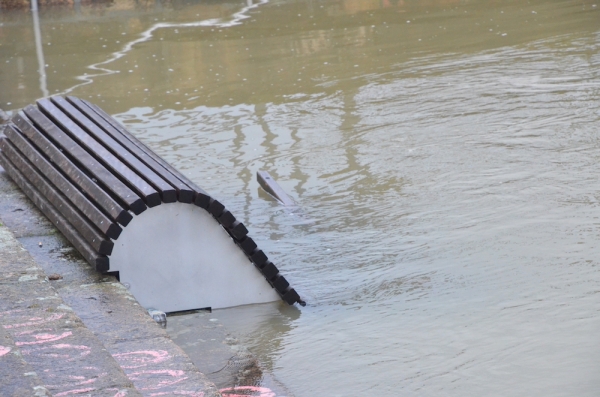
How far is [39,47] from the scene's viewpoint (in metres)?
14.5

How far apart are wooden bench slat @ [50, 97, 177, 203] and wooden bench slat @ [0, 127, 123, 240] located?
0.34 meters

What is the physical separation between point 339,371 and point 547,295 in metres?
1.47

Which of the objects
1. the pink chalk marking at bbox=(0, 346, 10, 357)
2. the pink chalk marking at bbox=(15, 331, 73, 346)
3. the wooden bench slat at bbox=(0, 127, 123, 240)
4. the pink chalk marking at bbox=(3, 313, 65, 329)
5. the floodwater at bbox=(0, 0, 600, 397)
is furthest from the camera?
the wooden bench slat at bbox=(0, 127, 123, 240)

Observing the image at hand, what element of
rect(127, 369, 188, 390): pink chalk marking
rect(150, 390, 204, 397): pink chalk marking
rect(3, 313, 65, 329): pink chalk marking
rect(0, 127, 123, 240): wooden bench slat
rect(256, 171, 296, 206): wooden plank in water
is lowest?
rect(256, 171, 296, 206): wooden plank in water

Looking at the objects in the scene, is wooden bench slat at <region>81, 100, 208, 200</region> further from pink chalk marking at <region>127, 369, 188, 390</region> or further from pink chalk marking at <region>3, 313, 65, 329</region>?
pink chalk marking at <region>127, 369, 188, 390</region>

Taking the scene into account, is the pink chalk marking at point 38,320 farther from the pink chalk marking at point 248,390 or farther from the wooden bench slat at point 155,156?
the wooden bench slat at point 155,156

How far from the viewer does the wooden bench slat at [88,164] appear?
505 cm

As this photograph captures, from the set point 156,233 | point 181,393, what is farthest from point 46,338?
point 156,233

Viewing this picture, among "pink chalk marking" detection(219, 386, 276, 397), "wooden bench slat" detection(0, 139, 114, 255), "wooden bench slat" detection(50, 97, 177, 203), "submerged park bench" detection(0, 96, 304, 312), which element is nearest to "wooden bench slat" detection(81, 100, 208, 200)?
"submerged park bench" detection(0, 96, 304, 312)

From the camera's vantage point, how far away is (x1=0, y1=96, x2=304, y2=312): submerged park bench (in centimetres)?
511

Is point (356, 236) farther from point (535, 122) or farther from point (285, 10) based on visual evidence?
point (285, 10)

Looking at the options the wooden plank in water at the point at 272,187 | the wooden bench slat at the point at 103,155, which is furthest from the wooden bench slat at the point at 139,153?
the wooden plank in water at the point at 272,187

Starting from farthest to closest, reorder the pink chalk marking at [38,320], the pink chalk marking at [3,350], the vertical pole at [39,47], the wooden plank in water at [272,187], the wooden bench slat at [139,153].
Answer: the vertical pole at [39,47] → the wooden plank in water at [272,187] → the wooden bench slat at [139,153] → the pink chalk marking at [38,320] → the pink chalk marking at [3,350]

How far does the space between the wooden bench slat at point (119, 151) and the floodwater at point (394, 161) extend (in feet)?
2.88
